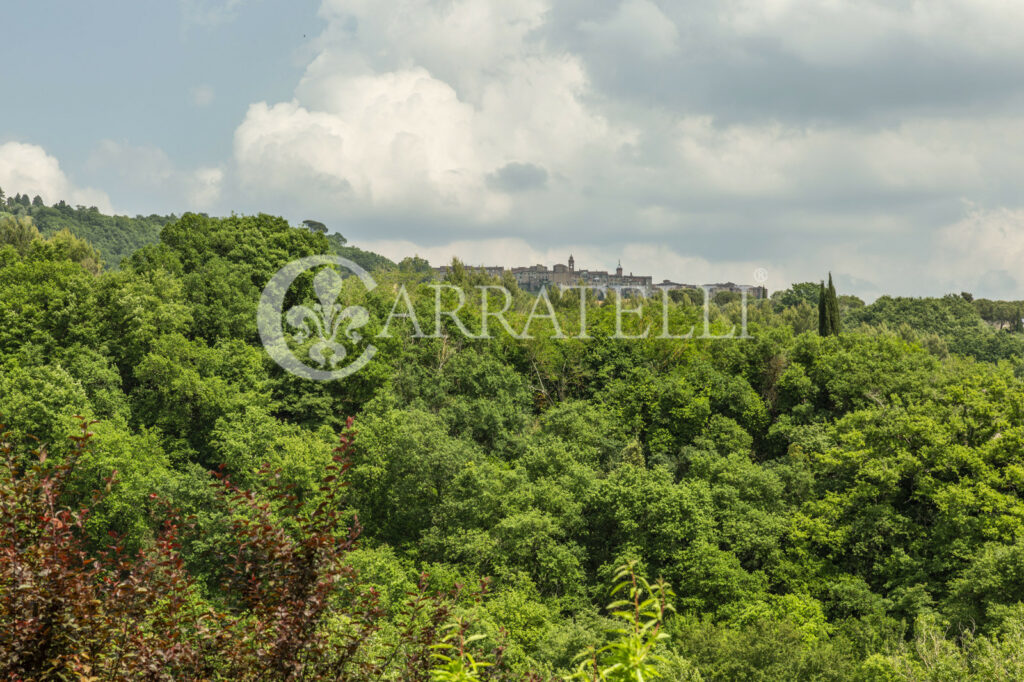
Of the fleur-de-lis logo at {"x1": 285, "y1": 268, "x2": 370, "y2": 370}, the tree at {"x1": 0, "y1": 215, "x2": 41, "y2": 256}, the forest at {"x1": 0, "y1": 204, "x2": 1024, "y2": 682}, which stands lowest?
the forest at {"x1": 0, "y1": 204, "x2": 1024, "y2": 682}

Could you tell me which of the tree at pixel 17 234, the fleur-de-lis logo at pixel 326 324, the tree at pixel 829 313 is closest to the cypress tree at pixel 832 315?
the tree at pixel 829 313

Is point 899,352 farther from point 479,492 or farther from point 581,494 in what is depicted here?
point 479,492

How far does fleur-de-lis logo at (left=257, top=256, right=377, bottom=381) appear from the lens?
1679 inches

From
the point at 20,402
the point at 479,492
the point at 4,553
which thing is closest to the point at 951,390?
the point at 479,492

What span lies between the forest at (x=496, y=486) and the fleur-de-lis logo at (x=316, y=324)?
2.50 feet

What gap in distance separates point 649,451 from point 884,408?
12471 mm

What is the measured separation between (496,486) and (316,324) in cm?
1767

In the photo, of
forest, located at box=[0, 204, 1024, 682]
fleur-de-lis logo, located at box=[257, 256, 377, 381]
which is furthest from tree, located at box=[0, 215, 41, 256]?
fleur-de-lis logo, located at box=[257, 256, 377, 381]

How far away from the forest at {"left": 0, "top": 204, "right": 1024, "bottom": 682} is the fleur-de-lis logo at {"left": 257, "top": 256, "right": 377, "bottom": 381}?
0.76 metres

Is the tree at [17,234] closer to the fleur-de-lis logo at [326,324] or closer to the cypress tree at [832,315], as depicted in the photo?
the fleur-de-lis logo at [326,324]

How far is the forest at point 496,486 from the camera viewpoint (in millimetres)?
6238

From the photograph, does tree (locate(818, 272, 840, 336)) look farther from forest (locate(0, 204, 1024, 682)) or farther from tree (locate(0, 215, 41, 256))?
tree (locate(0, 215, 41, 256))

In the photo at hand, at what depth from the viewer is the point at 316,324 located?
44.8 meters

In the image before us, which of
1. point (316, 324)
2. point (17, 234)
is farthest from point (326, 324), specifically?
point (17, 234)
